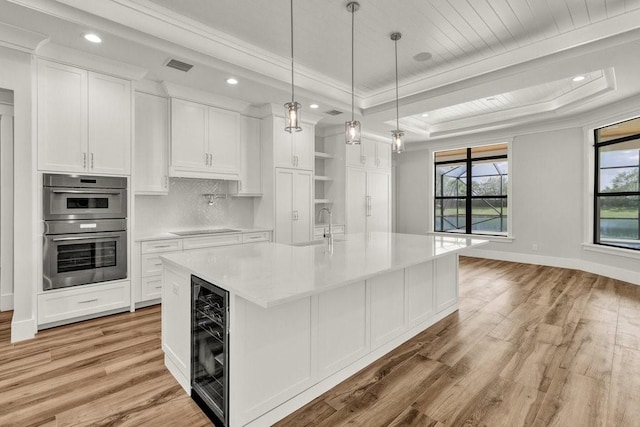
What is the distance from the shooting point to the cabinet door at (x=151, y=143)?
3867 mm

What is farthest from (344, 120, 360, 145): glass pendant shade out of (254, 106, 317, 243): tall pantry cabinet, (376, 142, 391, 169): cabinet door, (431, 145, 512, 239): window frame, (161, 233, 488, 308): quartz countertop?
(431, 145, 512, 239): window frame

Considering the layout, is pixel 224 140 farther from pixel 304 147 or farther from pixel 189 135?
pixel 304 147

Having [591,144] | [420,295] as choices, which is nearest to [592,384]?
[420,295]

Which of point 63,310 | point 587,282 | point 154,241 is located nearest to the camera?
point 63,310

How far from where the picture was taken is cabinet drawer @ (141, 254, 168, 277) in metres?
3.70

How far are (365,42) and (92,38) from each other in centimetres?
260

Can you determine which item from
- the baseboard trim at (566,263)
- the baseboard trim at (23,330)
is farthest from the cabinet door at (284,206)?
the baseboard trim at (566,263)

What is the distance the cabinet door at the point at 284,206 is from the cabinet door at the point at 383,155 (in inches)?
94.2

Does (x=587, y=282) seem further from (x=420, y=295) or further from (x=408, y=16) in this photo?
(x=408, y=16)

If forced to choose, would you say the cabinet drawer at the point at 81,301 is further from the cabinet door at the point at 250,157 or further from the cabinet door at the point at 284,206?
the cabinet door at the point at 284,206

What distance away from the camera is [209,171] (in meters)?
4.35

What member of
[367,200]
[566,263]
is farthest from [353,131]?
[566,263]

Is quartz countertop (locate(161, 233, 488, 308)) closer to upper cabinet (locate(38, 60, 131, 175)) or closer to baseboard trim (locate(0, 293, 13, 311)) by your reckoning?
upper cabinet (locate(38, 60, 131, 175))

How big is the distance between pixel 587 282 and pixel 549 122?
9.53ft
